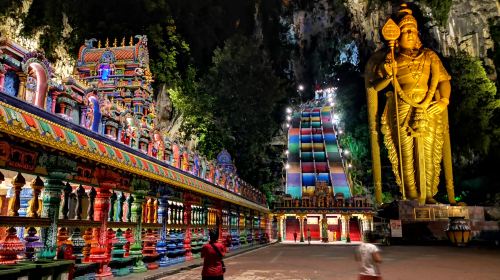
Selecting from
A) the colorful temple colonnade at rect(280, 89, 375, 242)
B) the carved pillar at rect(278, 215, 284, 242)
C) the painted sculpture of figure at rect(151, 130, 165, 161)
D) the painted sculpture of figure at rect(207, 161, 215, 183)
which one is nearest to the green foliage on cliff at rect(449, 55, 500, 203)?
the colorful temple colonnade at rect(280, 89, 375, 242)

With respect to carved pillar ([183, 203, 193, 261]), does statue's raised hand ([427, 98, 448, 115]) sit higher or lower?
higher

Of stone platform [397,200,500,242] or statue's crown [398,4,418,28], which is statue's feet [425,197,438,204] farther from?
statue's crown [398,4,418,28]

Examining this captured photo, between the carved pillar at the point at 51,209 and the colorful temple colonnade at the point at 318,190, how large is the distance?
28.1m

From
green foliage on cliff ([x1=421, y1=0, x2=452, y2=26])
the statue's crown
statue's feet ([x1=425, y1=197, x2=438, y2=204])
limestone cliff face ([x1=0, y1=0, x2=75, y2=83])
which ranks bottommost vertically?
statue's feet ([x1=425, y1=197, x2=438, y2=204])

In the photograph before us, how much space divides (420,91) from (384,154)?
14.3 m

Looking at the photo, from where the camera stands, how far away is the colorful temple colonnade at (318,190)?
33.2 m

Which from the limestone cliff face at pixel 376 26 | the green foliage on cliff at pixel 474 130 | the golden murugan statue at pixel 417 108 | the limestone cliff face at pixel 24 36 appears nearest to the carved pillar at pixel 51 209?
the limestone cliff face at pixel 24 36

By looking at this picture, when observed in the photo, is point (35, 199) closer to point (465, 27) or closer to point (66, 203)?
point (66, 203)

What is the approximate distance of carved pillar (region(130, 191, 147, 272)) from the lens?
353 inches

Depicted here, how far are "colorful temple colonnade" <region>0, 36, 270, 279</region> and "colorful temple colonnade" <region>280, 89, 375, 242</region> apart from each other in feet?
68.3

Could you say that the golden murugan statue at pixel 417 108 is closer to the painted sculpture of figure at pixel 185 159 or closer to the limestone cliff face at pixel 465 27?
the limestone cliff face at pixel 465 27

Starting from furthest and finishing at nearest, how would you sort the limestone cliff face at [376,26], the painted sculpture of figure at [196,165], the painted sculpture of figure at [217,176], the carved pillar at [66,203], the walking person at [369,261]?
the limestone cliff face at [376,26], the painted sculpture of figure at [217,176], the painted sculpture of figure at [196,165], the carved pillar at [66,203], the walking person at [369,261]

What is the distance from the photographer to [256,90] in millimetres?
30469

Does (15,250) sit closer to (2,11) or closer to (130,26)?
(2,11)
